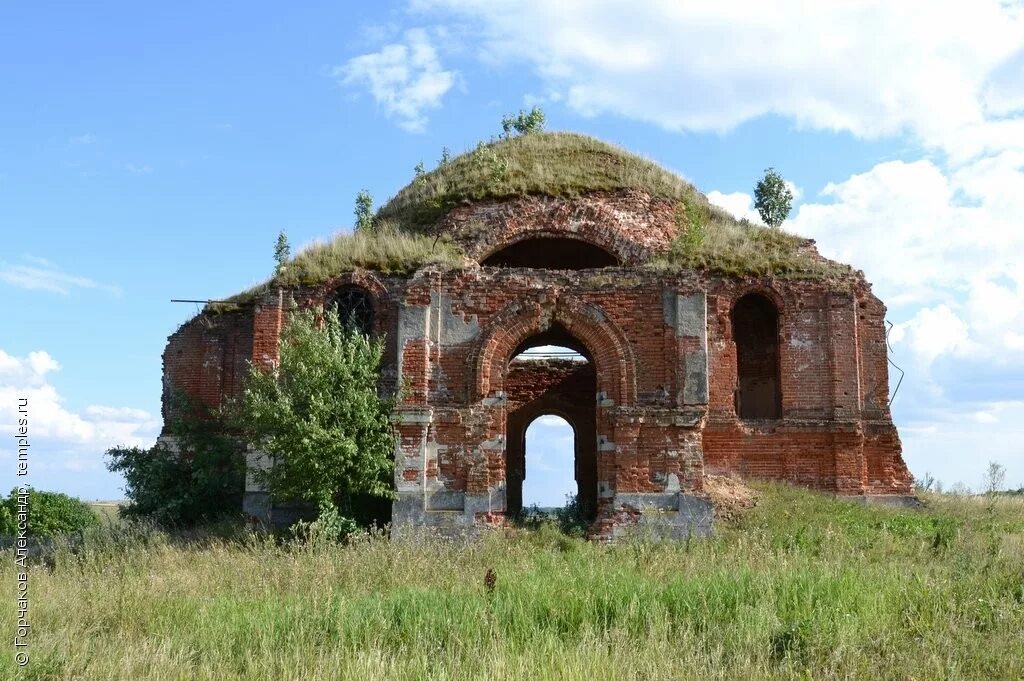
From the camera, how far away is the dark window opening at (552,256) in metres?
19.6

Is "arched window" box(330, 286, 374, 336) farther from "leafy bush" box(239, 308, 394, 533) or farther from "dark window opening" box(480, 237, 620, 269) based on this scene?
"dark window opening" box(480, 237, 620, 269)

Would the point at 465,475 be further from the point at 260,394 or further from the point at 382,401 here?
the point at 260,394

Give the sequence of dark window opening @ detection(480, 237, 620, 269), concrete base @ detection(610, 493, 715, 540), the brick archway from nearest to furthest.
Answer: concrete base @ detection(610, 493, 715, 540), the brick archway, dark window opening @ detection(480, 237, 620, 269)

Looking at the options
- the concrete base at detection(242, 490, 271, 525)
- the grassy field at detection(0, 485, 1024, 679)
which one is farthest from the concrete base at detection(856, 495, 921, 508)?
the concrete base at detection(242, 490, 271, 525)

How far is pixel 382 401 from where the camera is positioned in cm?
1397

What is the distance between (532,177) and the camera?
1872cm

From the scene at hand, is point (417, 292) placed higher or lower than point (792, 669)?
higher

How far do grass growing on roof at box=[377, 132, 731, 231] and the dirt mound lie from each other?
21.8ft

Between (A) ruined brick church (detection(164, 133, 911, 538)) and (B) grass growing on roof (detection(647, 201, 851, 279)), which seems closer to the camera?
(A) ruined brick church (detection(164, 133, 911, 538))

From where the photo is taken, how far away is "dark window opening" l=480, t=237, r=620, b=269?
1956cm

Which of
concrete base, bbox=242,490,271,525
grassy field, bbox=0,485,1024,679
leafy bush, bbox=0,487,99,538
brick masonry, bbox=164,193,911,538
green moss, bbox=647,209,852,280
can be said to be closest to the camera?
grassy field, bbox=0,485,1024,679

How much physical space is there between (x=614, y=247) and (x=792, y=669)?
40.4 ft

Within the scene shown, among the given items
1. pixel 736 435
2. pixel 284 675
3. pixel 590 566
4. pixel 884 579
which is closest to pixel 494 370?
pixel 736 435

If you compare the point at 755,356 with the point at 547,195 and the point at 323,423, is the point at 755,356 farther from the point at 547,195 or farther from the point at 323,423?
the point at 323,423
